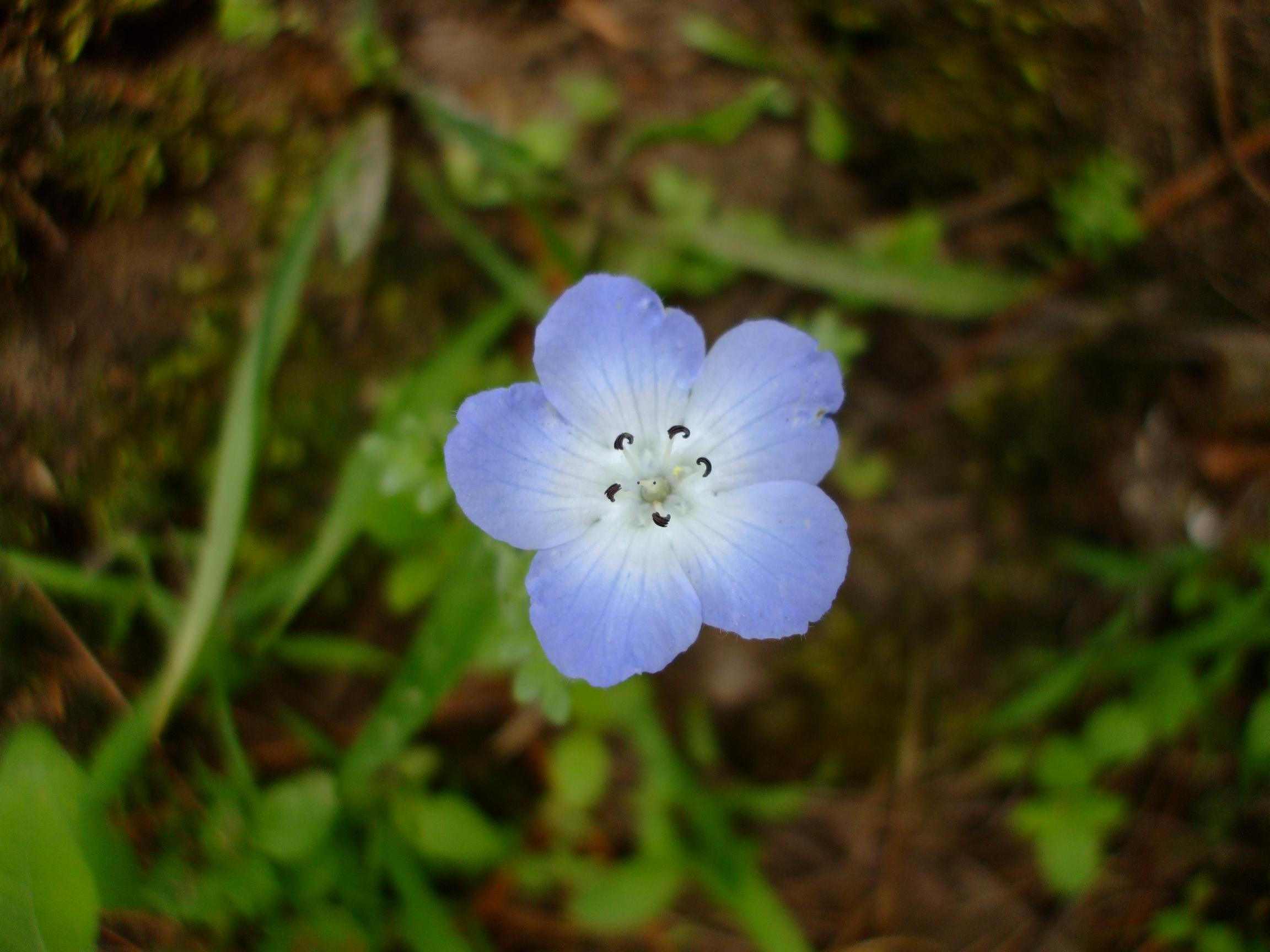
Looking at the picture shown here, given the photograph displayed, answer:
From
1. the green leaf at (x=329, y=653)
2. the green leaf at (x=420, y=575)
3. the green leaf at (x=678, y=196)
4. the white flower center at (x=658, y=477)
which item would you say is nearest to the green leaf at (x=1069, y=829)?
the white flower center at (x=658, y=477)

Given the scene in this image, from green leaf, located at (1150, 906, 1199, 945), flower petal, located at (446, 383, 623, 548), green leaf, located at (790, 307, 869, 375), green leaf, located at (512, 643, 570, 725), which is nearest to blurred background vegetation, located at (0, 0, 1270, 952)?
green leaf, located at (1150, 906, 1199, 945)

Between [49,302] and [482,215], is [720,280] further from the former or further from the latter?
[49,302]

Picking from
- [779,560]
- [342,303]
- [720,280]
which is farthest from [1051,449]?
[342,303]

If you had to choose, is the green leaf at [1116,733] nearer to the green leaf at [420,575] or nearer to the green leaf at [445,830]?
the green leaf at [445,830]

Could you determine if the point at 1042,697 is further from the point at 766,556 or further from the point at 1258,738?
the point at 766,556

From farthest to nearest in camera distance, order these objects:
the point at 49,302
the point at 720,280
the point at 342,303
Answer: the point at 720,280, the point at 342,303, the point at 49,302

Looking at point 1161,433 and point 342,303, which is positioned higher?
point 342,303

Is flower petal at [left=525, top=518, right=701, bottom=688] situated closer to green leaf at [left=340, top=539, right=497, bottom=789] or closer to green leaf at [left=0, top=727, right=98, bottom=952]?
green leaf at [left=340, top=539, right=497, bottom=789]
